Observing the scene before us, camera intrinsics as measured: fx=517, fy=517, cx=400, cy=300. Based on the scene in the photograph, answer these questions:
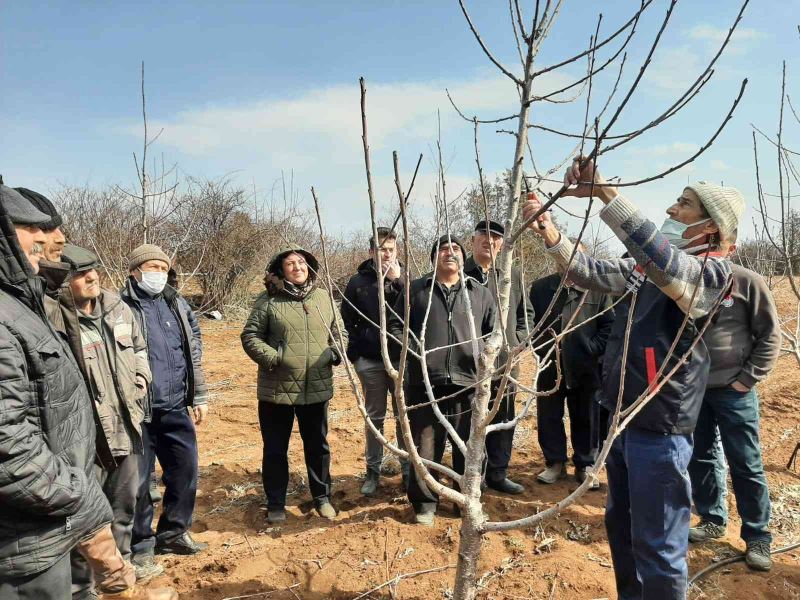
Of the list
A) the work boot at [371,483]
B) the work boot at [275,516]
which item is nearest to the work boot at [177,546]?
the work boot at [275,516]

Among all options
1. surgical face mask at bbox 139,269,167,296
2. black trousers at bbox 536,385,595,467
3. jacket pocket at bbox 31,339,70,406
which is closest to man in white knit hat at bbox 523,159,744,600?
jacket pocket at bbox 31,339,70,406

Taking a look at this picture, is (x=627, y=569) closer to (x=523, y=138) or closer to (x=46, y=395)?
(x=523, y=138)

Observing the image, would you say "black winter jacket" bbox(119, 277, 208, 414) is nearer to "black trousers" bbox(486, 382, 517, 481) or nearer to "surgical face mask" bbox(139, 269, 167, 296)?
"surgical face mask" bbox(139, 269, 167, 296)

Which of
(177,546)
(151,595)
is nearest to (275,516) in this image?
(177,546)

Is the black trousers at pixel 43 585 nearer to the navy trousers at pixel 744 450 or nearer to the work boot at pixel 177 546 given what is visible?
the work boot at pixel 177 546

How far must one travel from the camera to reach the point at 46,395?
1595mm

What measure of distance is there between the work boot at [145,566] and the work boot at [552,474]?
9.22 feet

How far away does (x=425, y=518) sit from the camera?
3367 mm

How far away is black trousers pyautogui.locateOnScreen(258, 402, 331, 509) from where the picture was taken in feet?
11.7

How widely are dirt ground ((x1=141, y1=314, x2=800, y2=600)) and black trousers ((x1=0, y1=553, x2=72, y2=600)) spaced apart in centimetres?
126

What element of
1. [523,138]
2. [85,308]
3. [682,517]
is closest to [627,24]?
[523,138]

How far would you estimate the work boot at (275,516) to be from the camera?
3.58 metres

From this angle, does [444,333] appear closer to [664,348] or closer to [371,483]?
[371,483]

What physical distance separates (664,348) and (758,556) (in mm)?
1864
